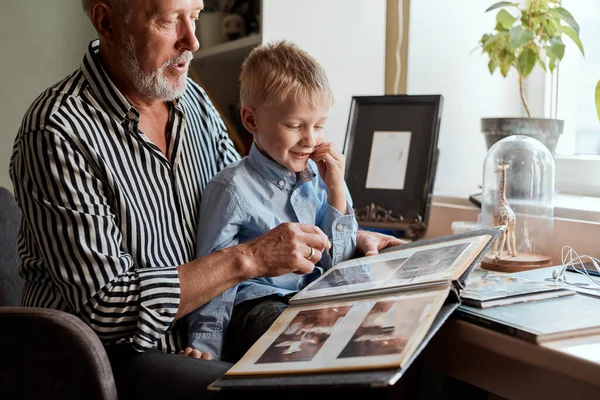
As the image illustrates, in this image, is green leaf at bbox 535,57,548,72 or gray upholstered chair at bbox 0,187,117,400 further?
green leaf at bbox 535,57,548,72

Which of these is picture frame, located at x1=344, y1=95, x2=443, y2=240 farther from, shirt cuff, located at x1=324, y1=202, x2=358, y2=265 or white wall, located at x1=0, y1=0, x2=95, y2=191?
white wall, located at x1=0, y1=0, x2=95, y2=191

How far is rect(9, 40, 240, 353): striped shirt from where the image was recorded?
3.80 feet

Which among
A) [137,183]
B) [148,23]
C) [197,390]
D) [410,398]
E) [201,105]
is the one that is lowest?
[410,398]

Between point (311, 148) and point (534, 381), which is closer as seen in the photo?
point (534, 381)

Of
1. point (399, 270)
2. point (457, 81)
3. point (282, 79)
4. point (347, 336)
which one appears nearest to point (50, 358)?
point (347, 336)

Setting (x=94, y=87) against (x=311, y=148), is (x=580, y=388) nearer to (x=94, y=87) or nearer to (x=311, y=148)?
(x=311, y=148)

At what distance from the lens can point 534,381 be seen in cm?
99

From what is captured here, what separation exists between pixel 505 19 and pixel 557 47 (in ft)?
0.54

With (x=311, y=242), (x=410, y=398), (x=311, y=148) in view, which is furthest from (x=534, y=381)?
(x=410, y=398)

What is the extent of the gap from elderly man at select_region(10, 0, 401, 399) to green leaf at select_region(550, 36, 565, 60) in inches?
27.4

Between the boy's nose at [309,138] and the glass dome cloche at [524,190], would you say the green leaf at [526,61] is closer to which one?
the glass dome cloche at [524,190]

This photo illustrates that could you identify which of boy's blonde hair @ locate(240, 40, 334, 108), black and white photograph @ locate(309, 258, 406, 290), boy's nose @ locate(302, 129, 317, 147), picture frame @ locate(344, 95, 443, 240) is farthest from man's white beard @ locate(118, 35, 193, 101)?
picture frame @ locate(344, 95, 443, 240)

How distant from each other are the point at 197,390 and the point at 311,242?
1.10 ft

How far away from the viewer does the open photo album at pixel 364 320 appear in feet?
2.87
